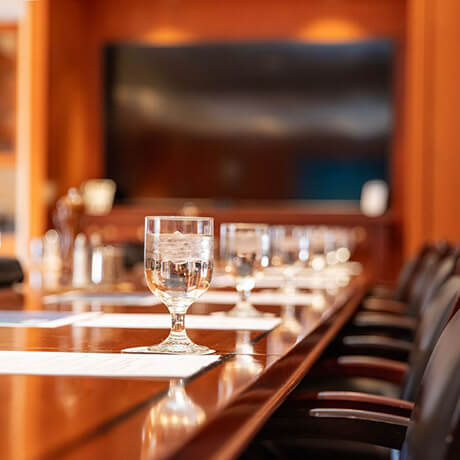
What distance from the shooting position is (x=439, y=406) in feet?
3.05

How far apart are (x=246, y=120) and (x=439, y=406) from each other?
679cm

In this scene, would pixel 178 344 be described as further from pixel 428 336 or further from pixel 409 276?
pixel 409 276

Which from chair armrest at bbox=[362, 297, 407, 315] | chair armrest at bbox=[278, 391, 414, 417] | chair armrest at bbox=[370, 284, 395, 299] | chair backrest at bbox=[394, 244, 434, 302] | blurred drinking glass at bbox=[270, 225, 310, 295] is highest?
blurred drinking glass at bbox=[270, 225, 310, 295]

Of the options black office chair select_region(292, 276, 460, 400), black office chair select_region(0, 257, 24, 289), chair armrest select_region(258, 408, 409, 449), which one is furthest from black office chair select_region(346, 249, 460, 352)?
black office chair select_region(0, 257, 24, 289)

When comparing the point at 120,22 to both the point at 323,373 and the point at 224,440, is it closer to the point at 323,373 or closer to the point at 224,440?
the point at 323,373

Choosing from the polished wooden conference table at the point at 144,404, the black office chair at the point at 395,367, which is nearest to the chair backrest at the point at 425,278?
the black office chair at the point at 395,367

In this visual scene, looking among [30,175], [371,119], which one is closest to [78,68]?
[30,175]

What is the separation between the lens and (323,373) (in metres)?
1.90

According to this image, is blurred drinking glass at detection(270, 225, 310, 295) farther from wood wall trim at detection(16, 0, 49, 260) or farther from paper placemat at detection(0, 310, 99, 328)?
wood wall trim at detection(16, 0, 49, 260)

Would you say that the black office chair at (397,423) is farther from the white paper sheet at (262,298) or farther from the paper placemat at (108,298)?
the paper placemat at (108,298)

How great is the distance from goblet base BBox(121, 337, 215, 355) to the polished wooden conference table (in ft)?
0.08

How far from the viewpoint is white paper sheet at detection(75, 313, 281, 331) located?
1.40m

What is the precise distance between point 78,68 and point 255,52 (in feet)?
5.37

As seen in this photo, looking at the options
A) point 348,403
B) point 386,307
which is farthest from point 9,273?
point 348,403
